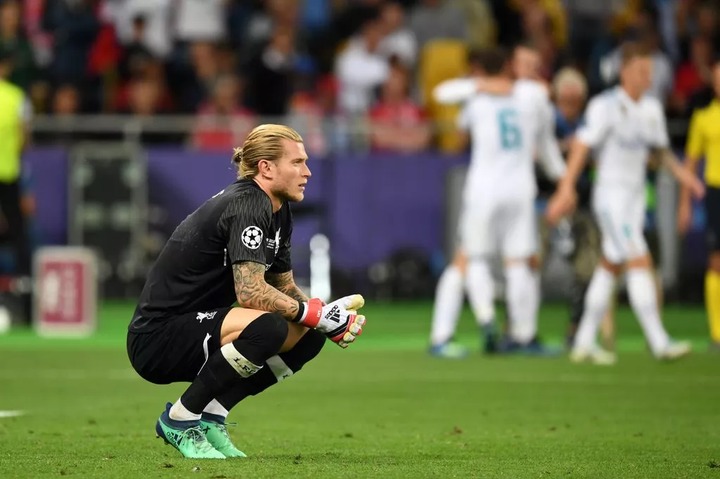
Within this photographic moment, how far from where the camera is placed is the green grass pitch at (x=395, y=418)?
7340 millimetres

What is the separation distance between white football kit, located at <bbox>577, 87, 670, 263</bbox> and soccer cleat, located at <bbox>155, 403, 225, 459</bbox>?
22.0 feet

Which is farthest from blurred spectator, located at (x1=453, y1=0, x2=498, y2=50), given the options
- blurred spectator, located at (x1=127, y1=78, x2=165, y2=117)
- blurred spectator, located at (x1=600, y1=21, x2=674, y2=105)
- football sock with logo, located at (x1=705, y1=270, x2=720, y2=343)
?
football sock with logo, located at (x1=705, y1=270, x2=720, y2=343)

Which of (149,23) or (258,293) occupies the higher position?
(149,23)

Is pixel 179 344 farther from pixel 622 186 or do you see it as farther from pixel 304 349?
pixel 622 186

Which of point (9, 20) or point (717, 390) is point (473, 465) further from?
point (9, 20)

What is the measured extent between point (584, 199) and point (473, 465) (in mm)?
7965

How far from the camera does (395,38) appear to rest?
73.4ft

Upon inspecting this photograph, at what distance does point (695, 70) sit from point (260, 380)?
1612cm

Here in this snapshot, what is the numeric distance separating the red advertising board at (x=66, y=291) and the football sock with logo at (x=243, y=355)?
32.2 feet

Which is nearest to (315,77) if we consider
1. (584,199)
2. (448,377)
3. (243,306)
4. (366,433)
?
(584,199)

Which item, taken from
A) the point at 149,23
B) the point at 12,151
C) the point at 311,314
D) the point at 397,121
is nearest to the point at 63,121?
the point at 149,23

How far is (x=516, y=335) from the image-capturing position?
14.6 m

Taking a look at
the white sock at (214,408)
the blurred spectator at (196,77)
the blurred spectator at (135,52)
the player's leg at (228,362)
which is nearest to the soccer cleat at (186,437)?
the player's leg at (228,362)

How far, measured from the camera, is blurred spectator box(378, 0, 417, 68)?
2233cm
